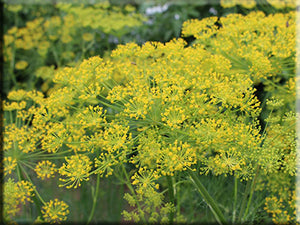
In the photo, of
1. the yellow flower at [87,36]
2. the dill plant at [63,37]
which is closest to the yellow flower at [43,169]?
the dill plant at [63,37]

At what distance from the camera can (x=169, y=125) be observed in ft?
3.39

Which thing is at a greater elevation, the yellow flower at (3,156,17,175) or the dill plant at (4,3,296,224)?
the dill plant at (4,3,296,224)

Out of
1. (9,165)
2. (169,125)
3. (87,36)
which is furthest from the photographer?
(87,36)

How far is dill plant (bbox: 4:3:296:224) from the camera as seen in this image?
1.08 meters

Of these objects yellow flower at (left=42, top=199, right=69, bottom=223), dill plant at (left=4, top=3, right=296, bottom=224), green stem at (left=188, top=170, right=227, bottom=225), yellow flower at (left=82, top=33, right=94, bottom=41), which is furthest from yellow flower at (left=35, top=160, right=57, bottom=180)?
yellow flower at (left=82, top=33, right=94, bottom=41)

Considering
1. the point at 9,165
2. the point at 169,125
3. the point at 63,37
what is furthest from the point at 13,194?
the point at 63,37

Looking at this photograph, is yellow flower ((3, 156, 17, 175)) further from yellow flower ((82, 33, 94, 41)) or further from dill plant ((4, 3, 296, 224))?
yellow flower ((82, 33, 94, 41))

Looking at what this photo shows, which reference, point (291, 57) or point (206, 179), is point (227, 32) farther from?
point (206, 179)

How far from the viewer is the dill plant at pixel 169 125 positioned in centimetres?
108

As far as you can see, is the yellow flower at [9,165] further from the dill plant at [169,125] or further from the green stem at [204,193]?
the green stem at [204,193]

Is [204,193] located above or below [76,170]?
below

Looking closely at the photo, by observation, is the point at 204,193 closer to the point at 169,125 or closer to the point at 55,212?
the point at 169,125

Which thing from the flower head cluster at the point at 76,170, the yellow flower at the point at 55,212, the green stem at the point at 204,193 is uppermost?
the flower head cluster at the point at 76,170

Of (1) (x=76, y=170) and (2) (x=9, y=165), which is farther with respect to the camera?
(2) (x=9, y=165)
